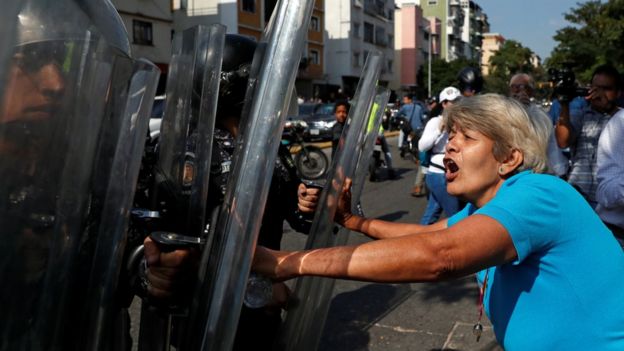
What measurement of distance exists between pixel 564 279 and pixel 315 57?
43.0 m

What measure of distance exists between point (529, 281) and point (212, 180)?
3.10 feet

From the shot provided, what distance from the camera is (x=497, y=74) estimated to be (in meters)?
65.8

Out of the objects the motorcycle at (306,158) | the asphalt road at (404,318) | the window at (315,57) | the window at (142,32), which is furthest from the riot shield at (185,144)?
the window at (315,57)

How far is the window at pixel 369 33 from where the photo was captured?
5116 cm

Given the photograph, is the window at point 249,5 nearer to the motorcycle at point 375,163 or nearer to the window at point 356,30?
the window at point 356,30

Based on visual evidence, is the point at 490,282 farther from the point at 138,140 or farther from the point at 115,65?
the point at 115,65

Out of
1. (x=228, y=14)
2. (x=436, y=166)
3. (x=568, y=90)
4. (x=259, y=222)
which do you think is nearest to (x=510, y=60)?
(x=228, y=14)

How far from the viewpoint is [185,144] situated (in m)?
1.40

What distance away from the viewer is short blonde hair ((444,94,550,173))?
5.49 ft

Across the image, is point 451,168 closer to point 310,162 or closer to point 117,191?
point 117,191

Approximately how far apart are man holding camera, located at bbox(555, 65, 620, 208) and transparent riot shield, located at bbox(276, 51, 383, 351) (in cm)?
257

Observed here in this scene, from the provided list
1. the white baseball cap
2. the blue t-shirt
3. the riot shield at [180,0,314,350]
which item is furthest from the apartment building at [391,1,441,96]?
the riot shield at [180,0,314,350]

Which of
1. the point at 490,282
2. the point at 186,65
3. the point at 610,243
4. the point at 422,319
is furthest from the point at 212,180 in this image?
the point at 422,319

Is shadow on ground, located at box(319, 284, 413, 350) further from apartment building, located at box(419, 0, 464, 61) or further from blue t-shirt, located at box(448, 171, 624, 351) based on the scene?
apartment building, located at box(419, 0, 464, 61)
